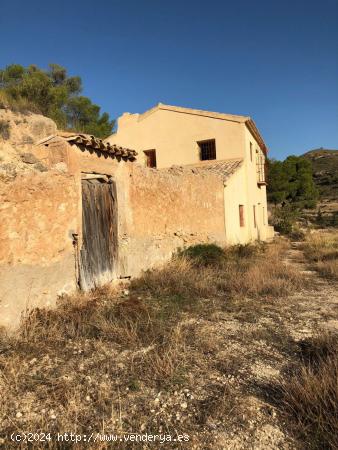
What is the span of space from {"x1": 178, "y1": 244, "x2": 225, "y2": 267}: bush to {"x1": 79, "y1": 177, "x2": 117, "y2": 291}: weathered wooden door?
9.62ft

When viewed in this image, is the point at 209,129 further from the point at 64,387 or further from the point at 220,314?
the point at 64,387

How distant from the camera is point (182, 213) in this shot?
9.52 metres

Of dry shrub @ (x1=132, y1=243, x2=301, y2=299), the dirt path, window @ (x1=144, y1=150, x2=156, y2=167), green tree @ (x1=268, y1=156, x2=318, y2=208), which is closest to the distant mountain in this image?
green tree @ (x1=268, y1=156, x2=318, y2=208)

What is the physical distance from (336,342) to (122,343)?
257 centimetres

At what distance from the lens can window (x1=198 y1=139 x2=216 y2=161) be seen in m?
14.9

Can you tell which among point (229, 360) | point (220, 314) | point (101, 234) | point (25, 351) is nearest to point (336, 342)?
point (229, 360)

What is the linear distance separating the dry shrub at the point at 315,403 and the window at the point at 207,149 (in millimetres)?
12615

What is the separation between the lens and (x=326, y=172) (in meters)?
46.1

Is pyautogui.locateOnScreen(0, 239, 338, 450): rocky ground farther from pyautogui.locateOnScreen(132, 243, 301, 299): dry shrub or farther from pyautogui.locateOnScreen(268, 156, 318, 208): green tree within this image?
pyautogui.locateOnScreen(268, 156, 318, 208): green tree

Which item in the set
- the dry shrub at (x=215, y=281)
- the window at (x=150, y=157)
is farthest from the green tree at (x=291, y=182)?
the dry shrub at (x=215, y=281)

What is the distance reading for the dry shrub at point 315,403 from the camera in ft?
7.73

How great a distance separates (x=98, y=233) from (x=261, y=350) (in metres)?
3.67

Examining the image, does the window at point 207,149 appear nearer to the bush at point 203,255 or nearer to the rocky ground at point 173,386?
the bush at point 203,255

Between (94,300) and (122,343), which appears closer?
(122,343)
